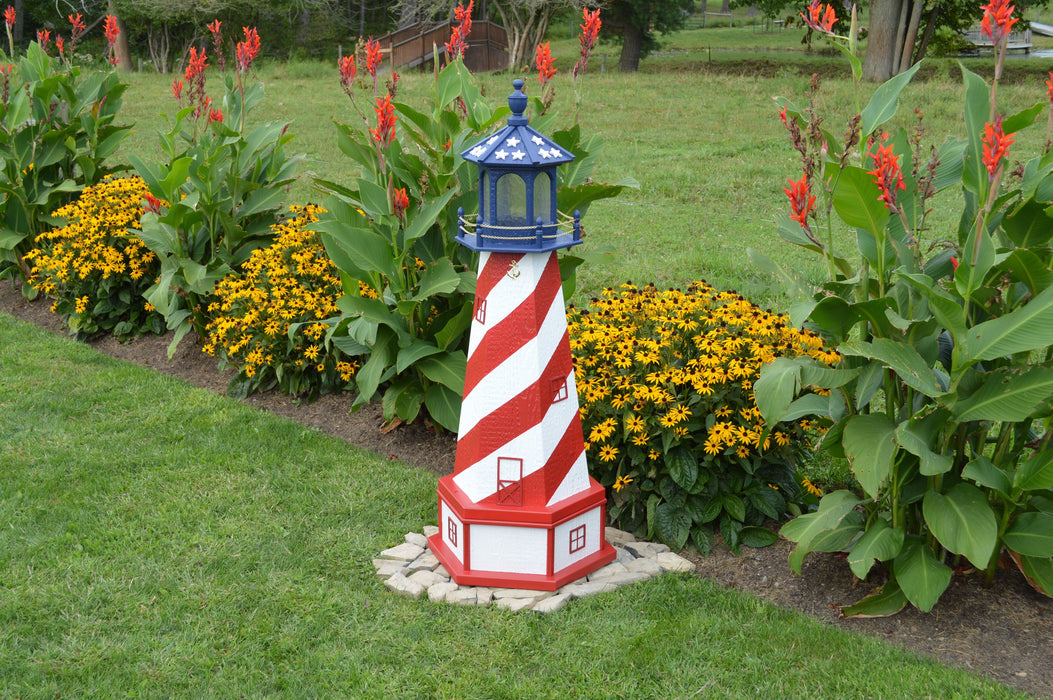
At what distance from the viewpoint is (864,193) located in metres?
3.55

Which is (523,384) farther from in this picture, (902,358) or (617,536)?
(902,358)

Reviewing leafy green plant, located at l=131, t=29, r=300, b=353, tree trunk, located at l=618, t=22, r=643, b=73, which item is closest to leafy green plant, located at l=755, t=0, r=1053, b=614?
leafy green plant, located at l=131, t=29, r=300, b=353

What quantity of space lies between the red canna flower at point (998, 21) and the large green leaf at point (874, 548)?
74.8 inches

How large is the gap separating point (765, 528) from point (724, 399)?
683mm

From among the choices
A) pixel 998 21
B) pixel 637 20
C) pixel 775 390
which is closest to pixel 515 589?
pixel 775 390

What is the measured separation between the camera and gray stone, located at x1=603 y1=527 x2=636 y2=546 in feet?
15.3

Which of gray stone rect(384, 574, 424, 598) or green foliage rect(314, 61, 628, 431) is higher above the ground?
green foliage rect(314, 61, 628, 431)

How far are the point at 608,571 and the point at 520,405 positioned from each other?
3.07ft

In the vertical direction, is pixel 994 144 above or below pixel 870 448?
above

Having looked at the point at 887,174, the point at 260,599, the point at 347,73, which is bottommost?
the point at 260,599

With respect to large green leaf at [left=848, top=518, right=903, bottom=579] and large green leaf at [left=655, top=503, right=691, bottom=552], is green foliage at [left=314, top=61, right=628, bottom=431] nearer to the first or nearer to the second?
large green leaf at [left=655, top=503, right=691, bottom=552]

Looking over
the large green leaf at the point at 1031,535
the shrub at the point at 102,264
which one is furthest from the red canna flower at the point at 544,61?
the shrub at the point at 102,264

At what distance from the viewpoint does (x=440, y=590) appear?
422cm

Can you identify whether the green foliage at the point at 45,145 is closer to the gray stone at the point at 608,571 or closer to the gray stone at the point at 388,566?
the gray stone at the point at 388,566
